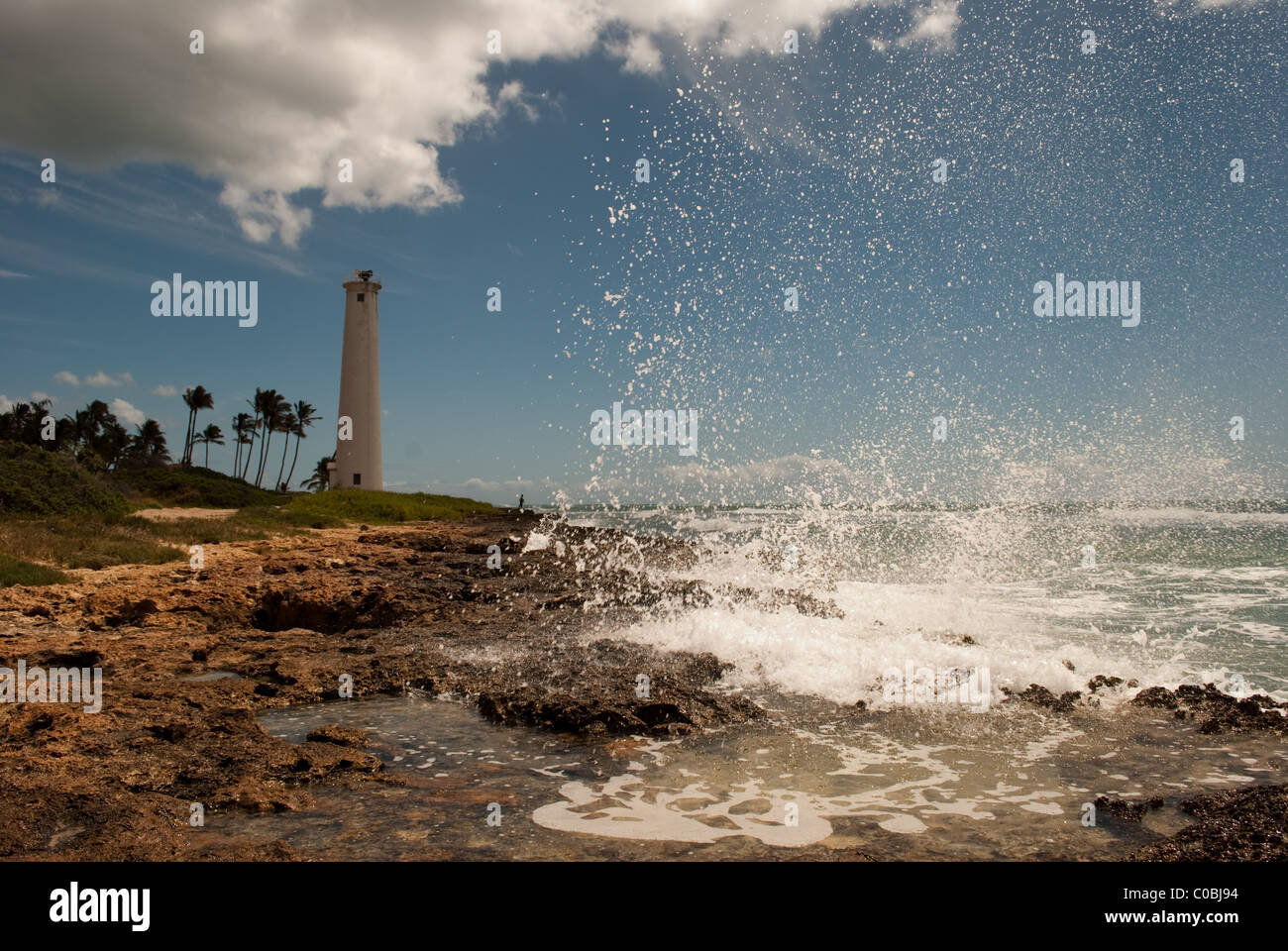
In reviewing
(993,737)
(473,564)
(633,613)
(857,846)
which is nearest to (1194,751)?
(993,737)

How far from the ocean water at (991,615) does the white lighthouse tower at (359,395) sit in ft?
96.8

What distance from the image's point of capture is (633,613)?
11.4 m

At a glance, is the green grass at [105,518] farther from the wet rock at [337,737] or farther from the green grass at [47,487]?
the wet rock at [337,737]

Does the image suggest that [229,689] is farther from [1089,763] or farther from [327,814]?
[1089,763]

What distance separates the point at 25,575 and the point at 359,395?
3374 cm

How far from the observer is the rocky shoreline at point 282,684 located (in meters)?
3.97

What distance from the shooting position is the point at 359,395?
43219 millimetres

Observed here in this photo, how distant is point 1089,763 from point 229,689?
23.6 ft

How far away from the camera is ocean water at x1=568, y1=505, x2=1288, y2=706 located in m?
8.14

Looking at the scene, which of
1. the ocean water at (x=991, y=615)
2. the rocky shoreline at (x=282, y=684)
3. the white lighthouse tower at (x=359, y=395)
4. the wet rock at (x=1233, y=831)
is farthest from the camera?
the white lighthouse tower at (x=359, y=395)

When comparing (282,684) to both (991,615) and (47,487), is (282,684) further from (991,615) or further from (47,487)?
(47,487)

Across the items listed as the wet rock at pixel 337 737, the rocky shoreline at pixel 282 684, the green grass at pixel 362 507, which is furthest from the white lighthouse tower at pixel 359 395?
the wet rock at pixel 337 737

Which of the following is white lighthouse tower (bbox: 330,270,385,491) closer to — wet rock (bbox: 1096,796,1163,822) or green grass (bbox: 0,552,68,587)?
green grass (bbox: 0,552,68,587)

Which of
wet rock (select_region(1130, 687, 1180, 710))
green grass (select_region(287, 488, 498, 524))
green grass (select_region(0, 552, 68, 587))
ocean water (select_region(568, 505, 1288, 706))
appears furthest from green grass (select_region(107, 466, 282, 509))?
wet rock (select_region(1130, 687, 1180, 710))
